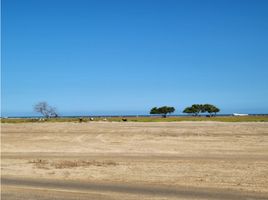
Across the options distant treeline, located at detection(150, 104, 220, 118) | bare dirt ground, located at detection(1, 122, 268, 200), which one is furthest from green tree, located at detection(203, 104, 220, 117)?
bare dirt ground, located at detection(1, 122, 268, 200)

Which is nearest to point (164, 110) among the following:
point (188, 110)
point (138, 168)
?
point (188, 110)

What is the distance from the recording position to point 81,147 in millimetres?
25266

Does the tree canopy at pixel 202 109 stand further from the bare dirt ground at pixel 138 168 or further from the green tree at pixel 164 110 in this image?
the bare dirt ground at pixel 138 168

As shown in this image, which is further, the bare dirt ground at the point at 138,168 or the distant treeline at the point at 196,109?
the distant treeline at the point at 196,109

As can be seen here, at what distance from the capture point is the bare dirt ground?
1230 cm

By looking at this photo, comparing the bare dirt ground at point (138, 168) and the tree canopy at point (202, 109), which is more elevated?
the tree canopy at point (202, 109)

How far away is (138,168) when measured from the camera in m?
16.6

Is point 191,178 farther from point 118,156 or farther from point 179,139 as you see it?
point 179,139

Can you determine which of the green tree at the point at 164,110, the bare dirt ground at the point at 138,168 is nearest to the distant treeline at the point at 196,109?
the green tree at the point at 164,110

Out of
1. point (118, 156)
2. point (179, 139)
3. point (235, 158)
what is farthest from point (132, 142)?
point (235, 158)

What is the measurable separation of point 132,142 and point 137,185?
1378 cm

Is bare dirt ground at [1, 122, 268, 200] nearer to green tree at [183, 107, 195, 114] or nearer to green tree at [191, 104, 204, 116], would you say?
green tree at [191, 104, 204, 116]

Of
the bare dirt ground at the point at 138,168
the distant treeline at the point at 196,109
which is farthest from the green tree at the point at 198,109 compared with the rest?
the bare dirt ground at the point at 138,168

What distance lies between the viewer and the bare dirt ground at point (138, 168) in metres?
12.3
